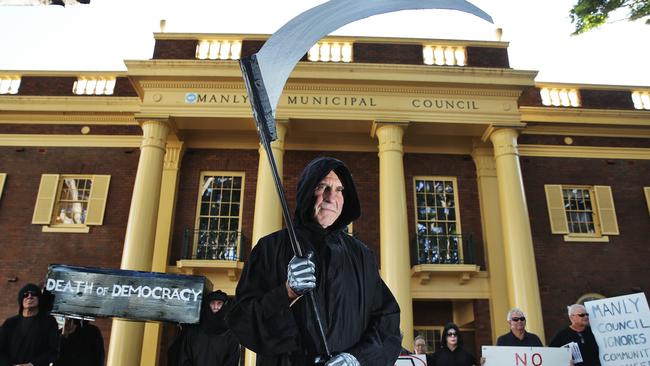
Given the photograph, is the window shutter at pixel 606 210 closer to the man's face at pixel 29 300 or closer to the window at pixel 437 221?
the window at pixel 437 221

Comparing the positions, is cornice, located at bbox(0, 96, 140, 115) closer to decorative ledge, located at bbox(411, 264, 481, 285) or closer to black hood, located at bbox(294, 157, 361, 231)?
decorative ledge, located at bbox(411, 264, 481, 285)

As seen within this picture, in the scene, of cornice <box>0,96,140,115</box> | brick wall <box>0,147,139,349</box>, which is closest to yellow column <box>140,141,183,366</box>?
brick wall <box>0,147,139,349</box>

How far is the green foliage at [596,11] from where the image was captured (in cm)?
A: 948

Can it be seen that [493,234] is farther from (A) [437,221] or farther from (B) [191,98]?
(B) [191,98]

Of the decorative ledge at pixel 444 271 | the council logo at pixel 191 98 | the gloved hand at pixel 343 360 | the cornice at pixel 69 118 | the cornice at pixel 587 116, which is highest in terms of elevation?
the cornice at pixel 587 116

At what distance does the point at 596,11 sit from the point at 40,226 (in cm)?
1535

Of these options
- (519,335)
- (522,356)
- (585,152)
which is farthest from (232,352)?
(585,152)

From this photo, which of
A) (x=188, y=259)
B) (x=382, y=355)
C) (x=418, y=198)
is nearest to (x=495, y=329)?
(x=418, y=198)

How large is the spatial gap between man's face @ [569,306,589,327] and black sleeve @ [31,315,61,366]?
6595 mm

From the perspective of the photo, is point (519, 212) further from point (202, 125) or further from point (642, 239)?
point (202, 125)

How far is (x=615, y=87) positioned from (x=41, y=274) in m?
18.7

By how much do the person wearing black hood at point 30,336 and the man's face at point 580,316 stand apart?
6.60 meters

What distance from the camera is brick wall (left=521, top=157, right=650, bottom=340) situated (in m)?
14.2

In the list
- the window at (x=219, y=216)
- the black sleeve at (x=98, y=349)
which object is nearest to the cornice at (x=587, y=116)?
the window at (x=219, y=216)
